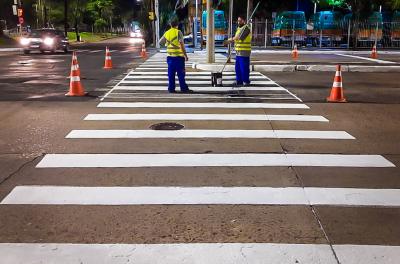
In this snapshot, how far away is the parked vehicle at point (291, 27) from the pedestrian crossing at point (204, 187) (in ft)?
90.8

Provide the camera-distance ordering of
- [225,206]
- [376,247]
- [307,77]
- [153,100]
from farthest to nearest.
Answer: [307,77]
[153,100]
[225,206]
[376,247]

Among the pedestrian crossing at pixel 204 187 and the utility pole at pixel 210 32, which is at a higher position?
Result: the utility pole at pixel 210 32

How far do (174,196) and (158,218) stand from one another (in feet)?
2.01

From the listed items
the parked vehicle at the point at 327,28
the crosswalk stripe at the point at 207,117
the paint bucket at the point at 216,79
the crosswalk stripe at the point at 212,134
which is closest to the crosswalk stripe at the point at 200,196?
the crosswalk stripe at the point at 212,134

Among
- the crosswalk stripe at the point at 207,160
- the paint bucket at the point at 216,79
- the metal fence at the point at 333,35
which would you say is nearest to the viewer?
the crosswalk stripe at the point at 207,160

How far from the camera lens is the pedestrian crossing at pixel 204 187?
387 centimetres

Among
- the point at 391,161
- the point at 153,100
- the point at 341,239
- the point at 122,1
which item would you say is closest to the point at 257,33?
the point at 153,100

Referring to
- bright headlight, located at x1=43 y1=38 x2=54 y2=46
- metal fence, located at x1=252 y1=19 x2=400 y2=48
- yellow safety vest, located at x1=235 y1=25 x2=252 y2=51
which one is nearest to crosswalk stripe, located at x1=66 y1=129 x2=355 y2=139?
yellow safety vest, located at x1=235 y1=25 x2=252 y2=51

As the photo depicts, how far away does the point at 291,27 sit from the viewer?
37625 millimetres

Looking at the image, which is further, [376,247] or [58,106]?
[58,106]

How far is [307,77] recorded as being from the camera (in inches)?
680

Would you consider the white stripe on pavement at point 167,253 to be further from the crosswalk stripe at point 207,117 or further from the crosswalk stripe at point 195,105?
the crosswalk stripe at point 195,105

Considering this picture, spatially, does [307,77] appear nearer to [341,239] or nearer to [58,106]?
[58,106]

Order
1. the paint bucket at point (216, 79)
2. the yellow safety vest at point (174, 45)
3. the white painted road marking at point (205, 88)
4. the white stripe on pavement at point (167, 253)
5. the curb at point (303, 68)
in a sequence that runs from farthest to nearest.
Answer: the curb at point (303, 68), the paint bucket at point (216, 79), the white painted road marking at point (205, 88), the yellow safety vest at point (174, 45), the white stripe on pavement at point (167, 253)
